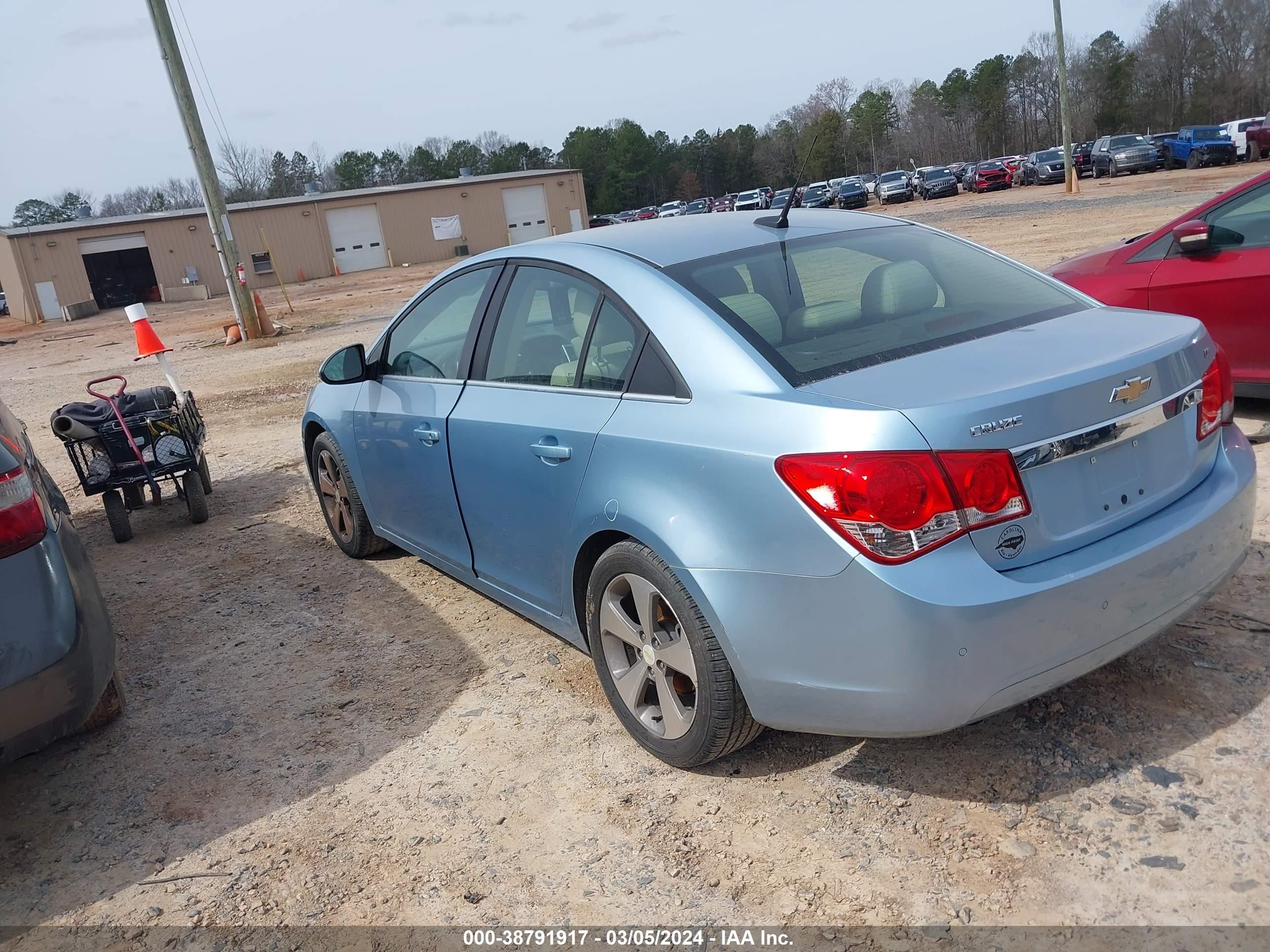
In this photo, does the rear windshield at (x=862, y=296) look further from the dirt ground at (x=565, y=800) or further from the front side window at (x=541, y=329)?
the dirt ground at (x=565, y=800)

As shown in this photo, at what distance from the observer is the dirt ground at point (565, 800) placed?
2596 millimetres

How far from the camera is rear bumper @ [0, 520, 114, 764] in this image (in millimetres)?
3152

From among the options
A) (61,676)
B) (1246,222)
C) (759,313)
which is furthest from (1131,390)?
(1246,222)

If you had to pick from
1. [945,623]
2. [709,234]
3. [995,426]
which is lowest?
[945,623]

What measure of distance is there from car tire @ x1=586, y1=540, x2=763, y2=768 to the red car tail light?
1.57 meters

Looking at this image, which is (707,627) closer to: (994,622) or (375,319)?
(994,622)

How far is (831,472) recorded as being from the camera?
251 centimetres

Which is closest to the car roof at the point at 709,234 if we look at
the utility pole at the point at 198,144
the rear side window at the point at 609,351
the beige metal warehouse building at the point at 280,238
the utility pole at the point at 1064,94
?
the rear side window at the point at 609,351

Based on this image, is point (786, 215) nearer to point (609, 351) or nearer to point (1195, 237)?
point (609, 351)

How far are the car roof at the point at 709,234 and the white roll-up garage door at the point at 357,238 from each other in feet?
163

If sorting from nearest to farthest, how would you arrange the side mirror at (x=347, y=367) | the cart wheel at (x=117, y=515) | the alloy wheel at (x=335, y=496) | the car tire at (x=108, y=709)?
the car tire at (x=108, y=709)
the side mirror at (x=347, y=367)
the alloy wheel at (x=335, y=496)
the cart wheel at (x=117, y=515)

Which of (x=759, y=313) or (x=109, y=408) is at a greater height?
(x=759, y=313)

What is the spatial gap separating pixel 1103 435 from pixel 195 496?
19.5ft

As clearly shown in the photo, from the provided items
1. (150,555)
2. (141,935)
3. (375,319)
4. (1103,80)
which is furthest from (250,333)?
(1103,80)
